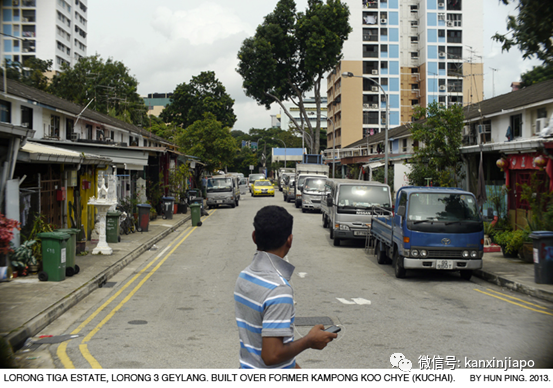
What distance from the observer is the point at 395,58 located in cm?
7325

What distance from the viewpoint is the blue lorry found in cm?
1113

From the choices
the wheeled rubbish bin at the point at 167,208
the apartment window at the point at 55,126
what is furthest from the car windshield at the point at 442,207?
the apartment window at the point at 55,126

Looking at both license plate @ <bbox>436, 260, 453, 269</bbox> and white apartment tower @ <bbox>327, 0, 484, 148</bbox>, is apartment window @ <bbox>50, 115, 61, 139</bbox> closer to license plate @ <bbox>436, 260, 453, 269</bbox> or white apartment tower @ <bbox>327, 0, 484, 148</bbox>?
license plate @ <bbox>436, 260, 453, 269</bbox>

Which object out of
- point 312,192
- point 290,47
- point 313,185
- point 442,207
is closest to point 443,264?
point 442,207

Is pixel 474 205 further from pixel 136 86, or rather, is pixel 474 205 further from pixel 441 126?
pixel 136 86

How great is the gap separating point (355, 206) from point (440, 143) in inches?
241

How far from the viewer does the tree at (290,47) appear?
4834 cm

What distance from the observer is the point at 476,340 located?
6.75 metres

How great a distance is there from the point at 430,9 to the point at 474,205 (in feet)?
224

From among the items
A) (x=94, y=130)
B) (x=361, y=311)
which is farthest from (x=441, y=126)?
(x=94, y=130)

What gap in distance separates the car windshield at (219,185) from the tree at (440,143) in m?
16.1

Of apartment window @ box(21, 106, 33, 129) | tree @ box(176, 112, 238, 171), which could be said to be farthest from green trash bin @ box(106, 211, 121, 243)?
tree @ box(176, 112, 238, 171)

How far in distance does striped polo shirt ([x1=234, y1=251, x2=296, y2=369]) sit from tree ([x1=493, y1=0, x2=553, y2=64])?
6.82 meters
